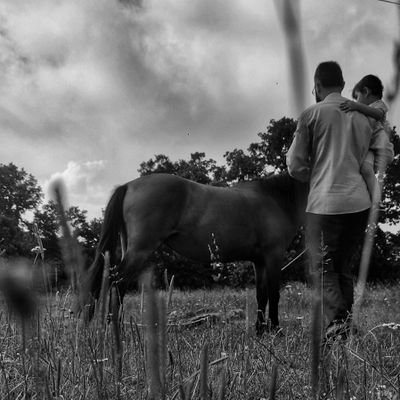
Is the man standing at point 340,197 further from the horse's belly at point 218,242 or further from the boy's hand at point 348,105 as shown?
the horse's belly at point 218,242

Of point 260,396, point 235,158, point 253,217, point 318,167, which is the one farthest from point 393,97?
point 235,158

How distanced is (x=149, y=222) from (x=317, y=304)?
4690mm

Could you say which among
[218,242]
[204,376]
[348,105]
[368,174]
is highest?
[348,105]

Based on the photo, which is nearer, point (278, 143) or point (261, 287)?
point (278, 143)

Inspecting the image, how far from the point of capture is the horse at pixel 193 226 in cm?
491

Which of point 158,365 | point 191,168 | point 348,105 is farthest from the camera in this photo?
point 191,168

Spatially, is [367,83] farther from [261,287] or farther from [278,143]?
[261,287]

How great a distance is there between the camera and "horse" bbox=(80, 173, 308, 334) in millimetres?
4914

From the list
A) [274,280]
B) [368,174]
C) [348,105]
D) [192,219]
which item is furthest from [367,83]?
[274,280]

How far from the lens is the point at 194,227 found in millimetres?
5023

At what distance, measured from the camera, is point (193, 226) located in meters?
5.03

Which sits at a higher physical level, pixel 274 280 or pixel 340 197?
pixel 340 197

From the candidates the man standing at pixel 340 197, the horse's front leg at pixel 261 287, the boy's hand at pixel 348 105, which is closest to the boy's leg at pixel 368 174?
the man standing at pixel 340 197

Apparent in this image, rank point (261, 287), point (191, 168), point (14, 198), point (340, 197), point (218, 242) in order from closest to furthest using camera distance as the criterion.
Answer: point (14, 198), point (340, 197), point (218, 242), point (261, 287), point (191, 168)
